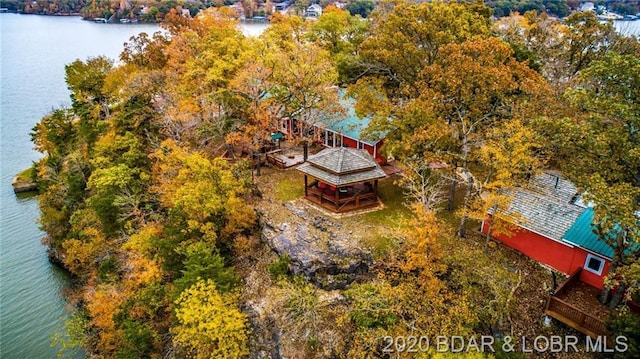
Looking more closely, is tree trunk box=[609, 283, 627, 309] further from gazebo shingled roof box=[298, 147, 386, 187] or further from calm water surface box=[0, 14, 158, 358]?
calm water surface box=[0, 14, 158, 358]

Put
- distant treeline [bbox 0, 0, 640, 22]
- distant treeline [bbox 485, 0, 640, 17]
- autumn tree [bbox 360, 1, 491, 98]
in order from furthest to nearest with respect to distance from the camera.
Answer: distant treeline [bbox 0, 0, 640, 22] → distant treeline [bbox 485, 0, 640, 17] → autumn tree [bbox 360, 1, 491, 98]

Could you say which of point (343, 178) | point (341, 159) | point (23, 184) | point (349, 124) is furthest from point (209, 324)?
point (23, 184)

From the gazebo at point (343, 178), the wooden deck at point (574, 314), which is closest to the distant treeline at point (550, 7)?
the gazebo at point (343, 178)

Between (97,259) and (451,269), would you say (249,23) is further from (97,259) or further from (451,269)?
(451,269)

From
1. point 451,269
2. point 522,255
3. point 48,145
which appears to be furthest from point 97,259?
point 522,255

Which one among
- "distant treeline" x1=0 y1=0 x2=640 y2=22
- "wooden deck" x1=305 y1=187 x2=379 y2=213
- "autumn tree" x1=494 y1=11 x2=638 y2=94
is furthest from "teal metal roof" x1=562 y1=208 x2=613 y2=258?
"distant treeline" x1=0 y1=0 x2=640 y2=22

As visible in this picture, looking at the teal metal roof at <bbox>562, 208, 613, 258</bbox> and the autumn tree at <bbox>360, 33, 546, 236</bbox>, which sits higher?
the autumn tree at <bbox>360, 33, 546, 236</bbox>

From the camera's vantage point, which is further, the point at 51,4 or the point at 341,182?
the point at 51,4
